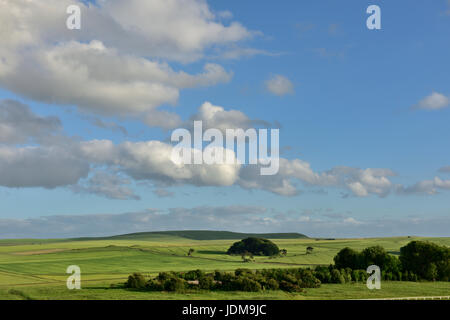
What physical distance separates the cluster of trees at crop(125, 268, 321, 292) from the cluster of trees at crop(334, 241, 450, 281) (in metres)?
21.0

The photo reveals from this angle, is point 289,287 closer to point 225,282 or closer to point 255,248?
point 225,282

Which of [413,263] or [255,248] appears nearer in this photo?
[413,263]

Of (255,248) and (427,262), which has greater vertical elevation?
(427,262)

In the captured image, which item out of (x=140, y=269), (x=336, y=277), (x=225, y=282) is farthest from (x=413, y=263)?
(x=140, y=269)

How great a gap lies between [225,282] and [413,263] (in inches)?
1699

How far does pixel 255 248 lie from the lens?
550 ft

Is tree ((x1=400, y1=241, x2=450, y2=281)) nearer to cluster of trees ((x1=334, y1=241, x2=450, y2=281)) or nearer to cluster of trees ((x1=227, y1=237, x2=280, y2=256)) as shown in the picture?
cluster of trees ((x1=334, y1=241, x2=450, y2=281))

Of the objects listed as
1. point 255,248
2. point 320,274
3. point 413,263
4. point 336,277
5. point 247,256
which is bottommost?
point 247,256

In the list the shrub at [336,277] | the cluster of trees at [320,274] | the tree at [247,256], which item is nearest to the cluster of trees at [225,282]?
the cluster of trees at [320,274]

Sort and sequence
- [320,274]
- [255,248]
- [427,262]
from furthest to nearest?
[255,248], [427,262], [320,274]

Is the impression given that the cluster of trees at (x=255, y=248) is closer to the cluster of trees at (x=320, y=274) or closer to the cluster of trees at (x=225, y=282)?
the cluster of trees at (x=320, y=274)

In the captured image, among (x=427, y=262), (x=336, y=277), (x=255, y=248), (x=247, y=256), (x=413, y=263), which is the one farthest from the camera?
(x=255, y=248)
